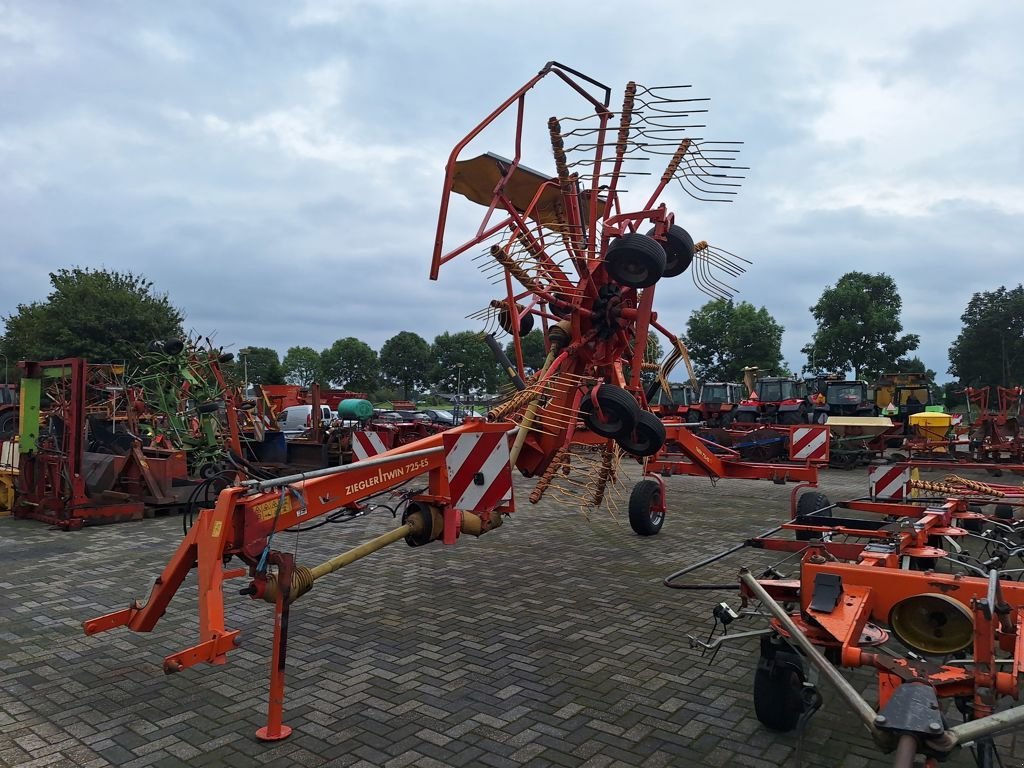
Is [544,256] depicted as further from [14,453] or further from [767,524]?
[14,453]

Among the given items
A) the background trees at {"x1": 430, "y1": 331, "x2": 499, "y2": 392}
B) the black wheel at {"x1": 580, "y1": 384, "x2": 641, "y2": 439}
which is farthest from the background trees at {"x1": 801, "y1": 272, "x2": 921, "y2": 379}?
the black wheel at {"x1": 580, "y1": 384, "x2": 641, "y2": 439}

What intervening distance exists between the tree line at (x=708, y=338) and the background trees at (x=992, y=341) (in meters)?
0.08

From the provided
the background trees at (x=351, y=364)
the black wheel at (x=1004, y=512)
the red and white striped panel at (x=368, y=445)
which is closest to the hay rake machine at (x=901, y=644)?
the red and white striped panel at (x=368, y=445)

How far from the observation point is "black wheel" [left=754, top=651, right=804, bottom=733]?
3.47 metres

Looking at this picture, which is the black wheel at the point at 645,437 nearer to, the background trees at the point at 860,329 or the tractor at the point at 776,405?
the tractor at the point at 776,405

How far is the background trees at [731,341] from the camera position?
49188 mm

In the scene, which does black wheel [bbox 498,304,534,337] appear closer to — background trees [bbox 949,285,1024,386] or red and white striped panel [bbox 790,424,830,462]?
red and white striped panel [bbox 790,424,830,462]

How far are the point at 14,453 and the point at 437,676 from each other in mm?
9974

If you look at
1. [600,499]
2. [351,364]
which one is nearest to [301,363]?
[351,364]

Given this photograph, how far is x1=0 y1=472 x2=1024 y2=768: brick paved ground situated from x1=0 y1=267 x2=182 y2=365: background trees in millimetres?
26682

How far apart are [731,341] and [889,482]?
142ft

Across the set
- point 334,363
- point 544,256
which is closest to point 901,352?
point 544,256

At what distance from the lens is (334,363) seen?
80938mm

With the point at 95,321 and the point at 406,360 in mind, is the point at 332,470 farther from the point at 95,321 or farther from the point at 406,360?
the point at 406,360
